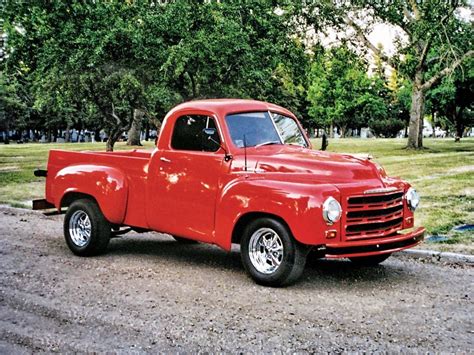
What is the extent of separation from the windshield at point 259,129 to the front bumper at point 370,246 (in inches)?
63.7

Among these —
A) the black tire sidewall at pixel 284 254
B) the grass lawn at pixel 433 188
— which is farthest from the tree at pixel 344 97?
the black tire sidewall at pixel 284 254

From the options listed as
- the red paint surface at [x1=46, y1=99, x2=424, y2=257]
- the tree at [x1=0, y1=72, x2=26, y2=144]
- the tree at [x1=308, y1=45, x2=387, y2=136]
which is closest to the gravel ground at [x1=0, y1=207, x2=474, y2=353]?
the red paint surface at [x1=46, y1=99, x2=424, y2=257]

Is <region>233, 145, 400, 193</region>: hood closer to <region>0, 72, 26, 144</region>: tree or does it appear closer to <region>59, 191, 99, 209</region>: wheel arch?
<region>59, 191, 99, 209</region>: wheel arch

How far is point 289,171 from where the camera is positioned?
6.82 m

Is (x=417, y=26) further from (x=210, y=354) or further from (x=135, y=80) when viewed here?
(x=210, y=354)

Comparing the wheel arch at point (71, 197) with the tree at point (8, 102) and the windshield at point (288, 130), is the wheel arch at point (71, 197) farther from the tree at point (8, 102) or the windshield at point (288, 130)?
the tree at point (8, 102)

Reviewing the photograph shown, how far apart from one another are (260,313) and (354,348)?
1165mm

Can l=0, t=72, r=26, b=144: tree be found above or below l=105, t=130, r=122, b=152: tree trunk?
above

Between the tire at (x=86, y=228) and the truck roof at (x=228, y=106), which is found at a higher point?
the truck roof at (x=228, y=106)

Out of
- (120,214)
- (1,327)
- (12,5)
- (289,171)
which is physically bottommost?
(1,327)

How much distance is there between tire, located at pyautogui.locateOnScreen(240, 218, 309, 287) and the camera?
6.44 m

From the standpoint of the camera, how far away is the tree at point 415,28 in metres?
29.6

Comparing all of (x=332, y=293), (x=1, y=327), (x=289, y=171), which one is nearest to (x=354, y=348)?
(x=332, y=293)

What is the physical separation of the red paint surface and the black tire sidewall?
122mm
